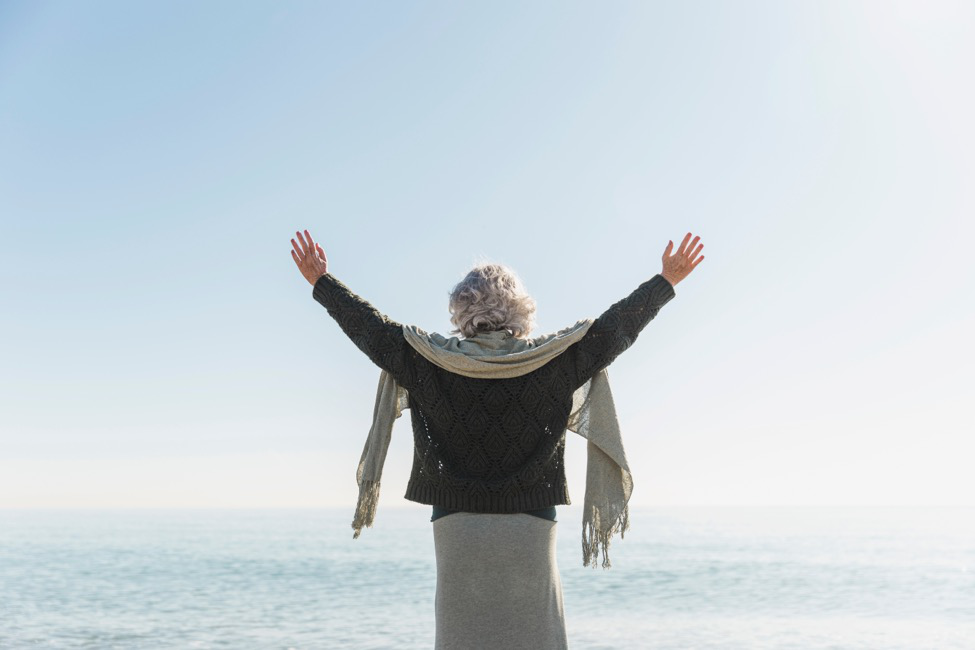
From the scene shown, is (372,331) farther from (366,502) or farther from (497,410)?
(366,502)

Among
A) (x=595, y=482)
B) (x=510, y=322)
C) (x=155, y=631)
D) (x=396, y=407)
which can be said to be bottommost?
(x=155, y=631)

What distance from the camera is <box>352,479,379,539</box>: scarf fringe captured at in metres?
3.11

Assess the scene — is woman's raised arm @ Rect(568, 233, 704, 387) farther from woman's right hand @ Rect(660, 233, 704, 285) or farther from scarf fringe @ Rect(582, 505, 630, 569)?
scarf fringe @ Rect(582, 505, 630, 569)

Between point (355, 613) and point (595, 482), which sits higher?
point (595, 482)

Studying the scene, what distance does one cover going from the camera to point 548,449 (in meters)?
2.87

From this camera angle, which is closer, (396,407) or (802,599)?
(396,407)

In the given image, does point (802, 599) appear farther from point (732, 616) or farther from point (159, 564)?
point (159, 564)

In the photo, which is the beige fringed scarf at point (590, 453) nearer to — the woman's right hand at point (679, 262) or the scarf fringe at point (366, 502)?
the scarf fringe at point (366, 502)

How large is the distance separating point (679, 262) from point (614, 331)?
0.35 metres

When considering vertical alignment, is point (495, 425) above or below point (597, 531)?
above

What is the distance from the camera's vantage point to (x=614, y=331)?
2.87 m

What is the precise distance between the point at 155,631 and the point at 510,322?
9.99 meters

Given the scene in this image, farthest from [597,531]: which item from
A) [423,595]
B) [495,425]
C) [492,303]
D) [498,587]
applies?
[423,595]

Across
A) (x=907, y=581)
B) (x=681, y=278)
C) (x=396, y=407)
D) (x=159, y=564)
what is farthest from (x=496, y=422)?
(x=159, y=564)
